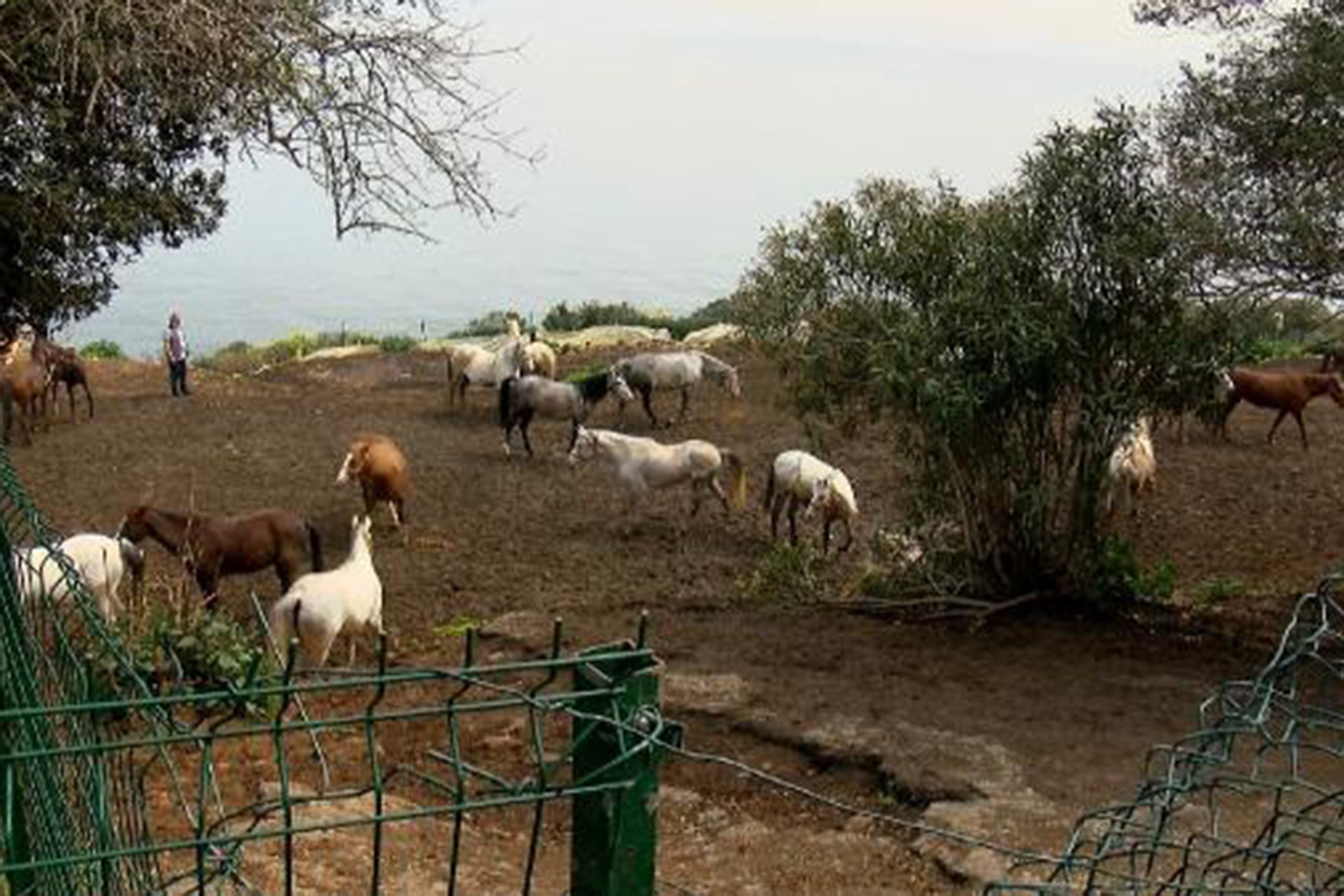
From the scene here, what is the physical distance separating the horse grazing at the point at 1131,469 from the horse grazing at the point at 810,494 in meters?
2.52

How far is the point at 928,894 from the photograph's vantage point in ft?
24.7

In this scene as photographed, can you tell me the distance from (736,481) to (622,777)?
15282 mm

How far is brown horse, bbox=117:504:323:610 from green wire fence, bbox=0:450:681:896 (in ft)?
17.8

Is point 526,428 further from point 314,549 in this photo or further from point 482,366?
point 314,549

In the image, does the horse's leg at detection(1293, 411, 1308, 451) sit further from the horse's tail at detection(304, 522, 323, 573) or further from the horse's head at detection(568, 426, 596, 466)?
the horse's tail at detection(304, 522, 323, 573)

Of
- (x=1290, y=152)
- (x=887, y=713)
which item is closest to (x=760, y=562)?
(x=887, y=713)

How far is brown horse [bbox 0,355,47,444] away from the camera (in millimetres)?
20188

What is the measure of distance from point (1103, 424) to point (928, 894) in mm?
5153

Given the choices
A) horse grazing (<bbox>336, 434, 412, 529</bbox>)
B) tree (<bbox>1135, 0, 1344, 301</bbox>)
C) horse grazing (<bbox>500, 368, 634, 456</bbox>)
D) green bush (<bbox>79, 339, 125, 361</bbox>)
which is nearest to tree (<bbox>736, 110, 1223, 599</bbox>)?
tree (<bbox>1135, 0, 1344, 301</bbox>)

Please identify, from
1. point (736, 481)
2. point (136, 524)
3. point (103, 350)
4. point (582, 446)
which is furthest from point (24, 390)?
→ point (103, 350)

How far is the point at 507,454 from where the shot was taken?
20.4 m

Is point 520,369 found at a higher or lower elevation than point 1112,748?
higher

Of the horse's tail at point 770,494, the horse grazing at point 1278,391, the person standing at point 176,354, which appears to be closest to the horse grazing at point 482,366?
the person standing at point 176,354

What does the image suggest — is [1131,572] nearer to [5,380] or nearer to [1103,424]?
[1103,424]
